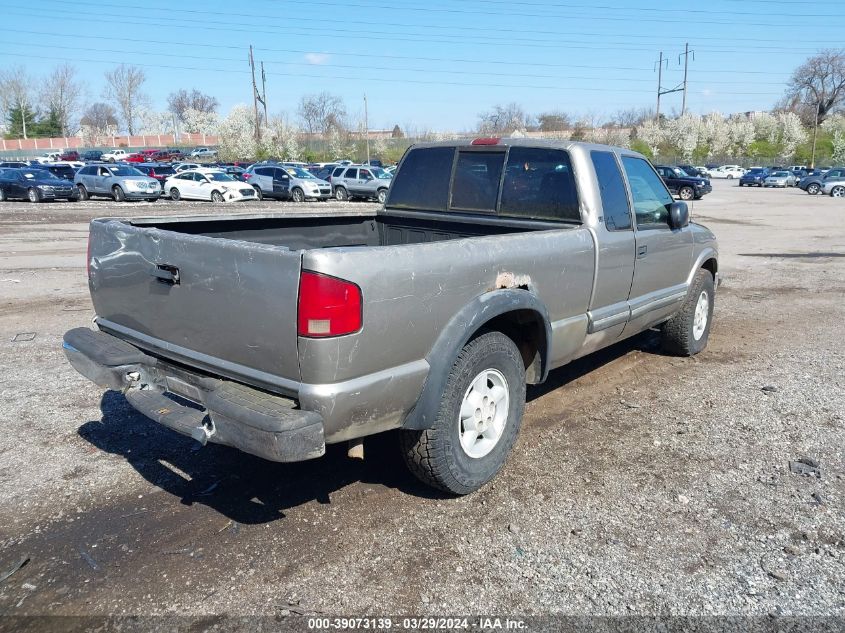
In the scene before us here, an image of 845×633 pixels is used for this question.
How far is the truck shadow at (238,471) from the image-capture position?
3711 mm

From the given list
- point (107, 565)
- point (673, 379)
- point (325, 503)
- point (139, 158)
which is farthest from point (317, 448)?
point (139, 158)

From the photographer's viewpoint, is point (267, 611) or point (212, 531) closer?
point (267, 611)

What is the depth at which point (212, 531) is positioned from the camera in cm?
337

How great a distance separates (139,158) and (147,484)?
234 feet

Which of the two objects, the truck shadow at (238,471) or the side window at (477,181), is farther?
the side window at (477,181)

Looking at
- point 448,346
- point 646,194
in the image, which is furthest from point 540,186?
point 448,346

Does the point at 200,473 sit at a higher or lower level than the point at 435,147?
lower

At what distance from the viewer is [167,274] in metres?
3.38

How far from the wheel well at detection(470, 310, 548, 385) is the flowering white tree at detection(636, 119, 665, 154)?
80.2 metres

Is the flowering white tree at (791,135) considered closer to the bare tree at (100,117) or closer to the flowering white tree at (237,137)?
the flowering white tree at (237,137)

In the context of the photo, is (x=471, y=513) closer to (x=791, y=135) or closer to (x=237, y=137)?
(x=237, y=137)

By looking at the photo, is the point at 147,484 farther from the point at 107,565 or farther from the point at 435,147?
the point at 435,147

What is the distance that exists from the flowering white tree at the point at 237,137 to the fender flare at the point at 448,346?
71461 millimetres

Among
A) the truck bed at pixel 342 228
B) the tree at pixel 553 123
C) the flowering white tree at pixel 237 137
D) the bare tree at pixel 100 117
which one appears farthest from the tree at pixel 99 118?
the truck bed at pixel 342 228
